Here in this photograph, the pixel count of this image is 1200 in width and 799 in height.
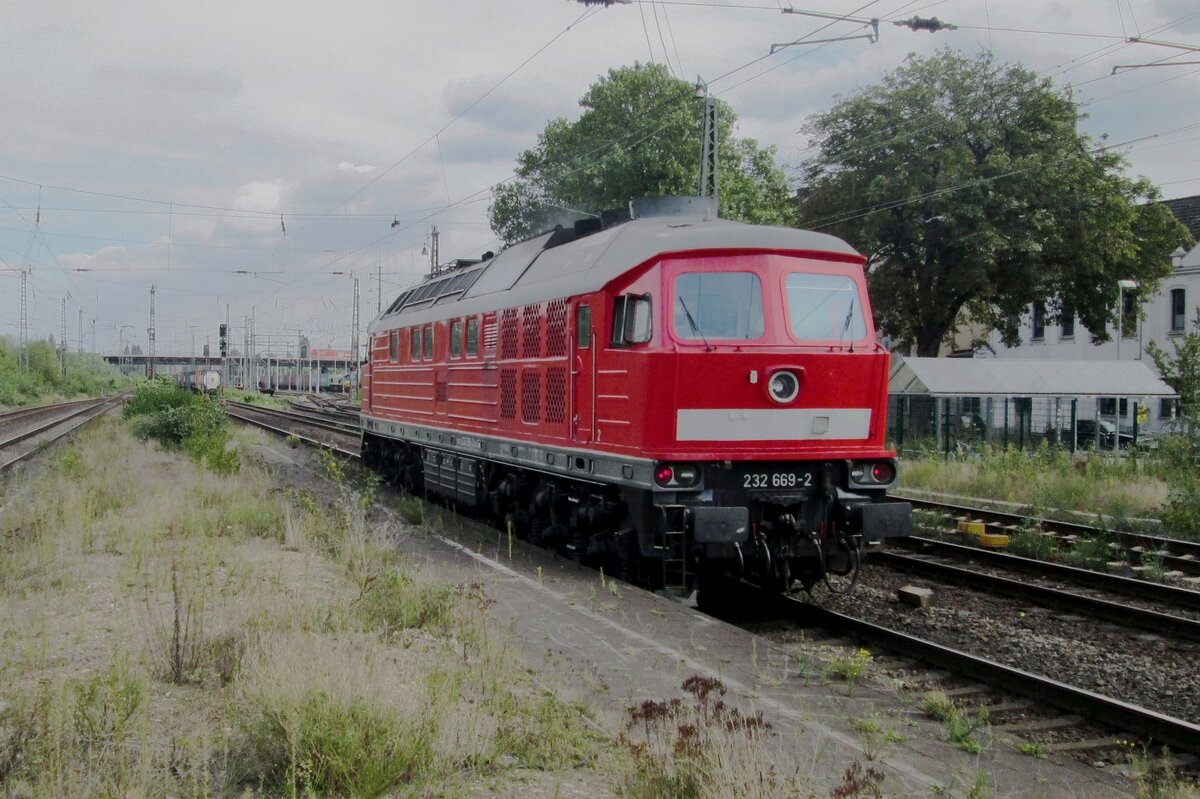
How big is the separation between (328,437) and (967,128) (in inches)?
907

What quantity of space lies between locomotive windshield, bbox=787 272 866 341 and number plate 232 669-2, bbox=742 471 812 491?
4.08ft

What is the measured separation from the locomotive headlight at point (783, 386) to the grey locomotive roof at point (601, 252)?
3.87 ft

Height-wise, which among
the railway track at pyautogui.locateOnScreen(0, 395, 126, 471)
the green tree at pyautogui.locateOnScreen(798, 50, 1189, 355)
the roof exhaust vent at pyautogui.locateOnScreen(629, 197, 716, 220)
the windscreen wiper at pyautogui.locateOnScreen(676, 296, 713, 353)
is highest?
the green tree at pyautogui.locateOnScreen(798, 50, 1189, 355)

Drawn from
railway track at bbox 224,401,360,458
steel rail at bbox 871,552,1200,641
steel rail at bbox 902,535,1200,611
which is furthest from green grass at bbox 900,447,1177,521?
railway track at bbox 224,401,360,458

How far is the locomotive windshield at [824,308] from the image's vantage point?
1033 centimetres

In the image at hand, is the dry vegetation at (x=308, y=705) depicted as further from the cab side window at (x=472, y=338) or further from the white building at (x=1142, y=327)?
the white building at (x=1142, y=327)

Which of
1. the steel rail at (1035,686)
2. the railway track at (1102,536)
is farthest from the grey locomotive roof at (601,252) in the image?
the railway track at (1102,536)

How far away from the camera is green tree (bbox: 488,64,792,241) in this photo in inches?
1671

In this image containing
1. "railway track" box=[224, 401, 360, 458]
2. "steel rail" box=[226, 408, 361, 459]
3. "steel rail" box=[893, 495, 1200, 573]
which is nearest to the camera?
"steel rail" box=[893, 495, 1200, 573]

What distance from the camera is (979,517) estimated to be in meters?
17.6

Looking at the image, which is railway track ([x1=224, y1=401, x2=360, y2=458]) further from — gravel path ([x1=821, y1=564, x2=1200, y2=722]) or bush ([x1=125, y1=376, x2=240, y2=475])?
gravel path ([x1=821, y1=564, x2=1200, y2=722])

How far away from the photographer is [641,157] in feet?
140

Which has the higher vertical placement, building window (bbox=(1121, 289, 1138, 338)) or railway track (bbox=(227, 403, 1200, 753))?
building window (bbox=(1121, 289, 1138, 338))

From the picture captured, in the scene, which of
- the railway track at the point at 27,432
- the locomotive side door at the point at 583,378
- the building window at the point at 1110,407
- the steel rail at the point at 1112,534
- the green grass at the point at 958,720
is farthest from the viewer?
the building window at the point at 1110,407
